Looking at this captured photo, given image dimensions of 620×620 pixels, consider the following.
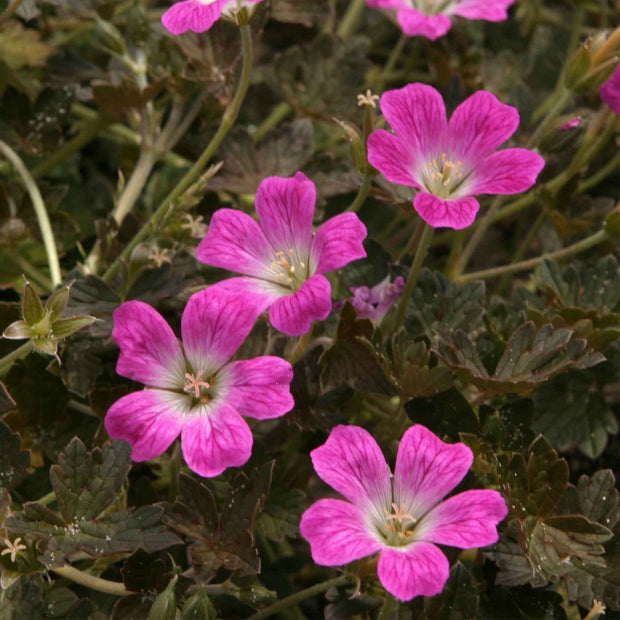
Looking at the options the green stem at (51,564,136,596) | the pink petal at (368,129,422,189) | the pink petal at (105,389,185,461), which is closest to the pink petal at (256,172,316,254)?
the pink petal at (368,129,422,189)

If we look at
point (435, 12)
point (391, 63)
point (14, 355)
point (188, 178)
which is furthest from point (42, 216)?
point (391, 63)

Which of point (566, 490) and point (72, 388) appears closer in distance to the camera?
point (566, 490)

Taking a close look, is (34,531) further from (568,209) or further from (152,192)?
(568,209)

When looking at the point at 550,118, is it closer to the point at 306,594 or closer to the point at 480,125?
the point at 480,125

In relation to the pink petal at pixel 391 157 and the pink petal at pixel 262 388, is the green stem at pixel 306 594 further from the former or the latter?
the pink petal at pixel 391 157

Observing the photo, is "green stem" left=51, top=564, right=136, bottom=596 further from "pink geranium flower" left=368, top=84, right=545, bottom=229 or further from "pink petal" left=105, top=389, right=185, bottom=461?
"pink geranium flower" left=368, top=84, right=545, bottom=229

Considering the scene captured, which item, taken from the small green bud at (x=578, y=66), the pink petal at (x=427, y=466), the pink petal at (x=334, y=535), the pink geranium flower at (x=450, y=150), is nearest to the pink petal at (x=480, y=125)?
the pink geranium flower at (x=450, y=150)

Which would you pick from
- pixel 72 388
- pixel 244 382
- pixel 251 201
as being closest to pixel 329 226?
pixel 244 382

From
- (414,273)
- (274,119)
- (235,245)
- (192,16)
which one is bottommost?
(274,119)
